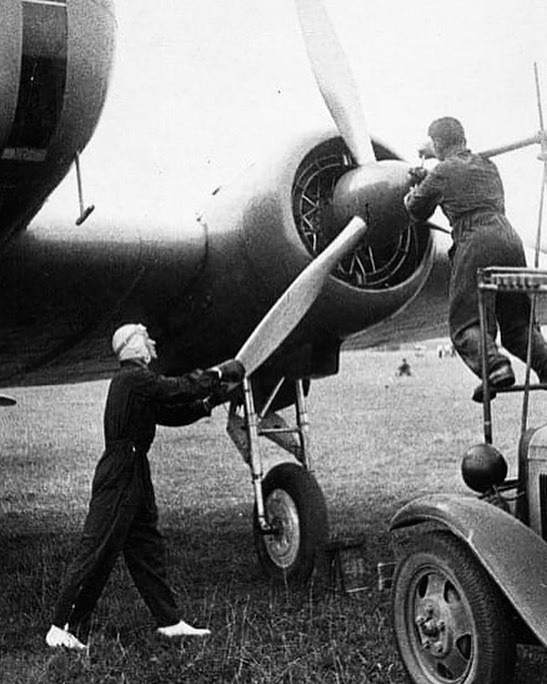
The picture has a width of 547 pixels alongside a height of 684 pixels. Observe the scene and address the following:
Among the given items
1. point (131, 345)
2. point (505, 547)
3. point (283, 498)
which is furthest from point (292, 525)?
point (505, 547)

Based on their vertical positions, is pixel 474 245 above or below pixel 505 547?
above

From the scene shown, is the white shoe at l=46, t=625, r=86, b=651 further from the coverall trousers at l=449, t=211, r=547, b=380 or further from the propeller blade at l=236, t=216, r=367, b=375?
the coverall trousers at l=449, t=211, r=547, b=380

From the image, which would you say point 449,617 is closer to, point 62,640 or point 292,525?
point 62,640

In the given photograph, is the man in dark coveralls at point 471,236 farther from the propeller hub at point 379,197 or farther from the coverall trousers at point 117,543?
the coverall trousers at point 117,543

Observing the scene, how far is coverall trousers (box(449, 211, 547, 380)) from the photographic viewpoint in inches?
193

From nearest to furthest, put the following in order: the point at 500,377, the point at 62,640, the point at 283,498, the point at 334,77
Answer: the point at 500,377 → the point at 62,640 → the point at 334,77 → the point at 283,498

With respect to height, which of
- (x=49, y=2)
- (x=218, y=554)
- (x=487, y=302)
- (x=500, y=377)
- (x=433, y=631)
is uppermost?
(x=49, y=2)

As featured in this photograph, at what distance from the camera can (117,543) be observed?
200 inches

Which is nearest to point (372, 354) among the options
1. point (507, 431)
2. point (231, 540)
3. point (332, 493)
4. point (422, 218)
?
point (507, 431)

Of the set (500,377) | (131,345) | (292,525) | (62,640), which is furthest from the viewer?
(292,525)

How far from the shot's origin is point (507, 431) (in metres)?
22.1

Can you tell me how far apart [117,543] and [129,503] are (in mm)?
202

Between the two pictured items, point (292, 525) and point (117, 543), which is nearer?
point (117, 543)

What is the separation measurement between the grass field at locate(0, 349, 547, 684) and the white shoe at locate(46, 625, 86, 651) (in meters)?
0.06
